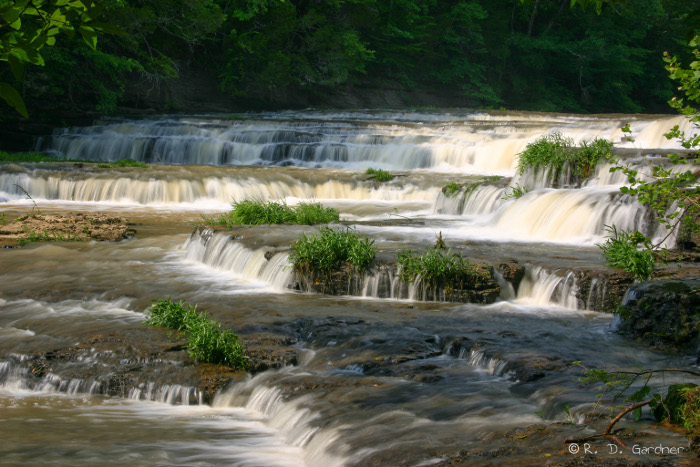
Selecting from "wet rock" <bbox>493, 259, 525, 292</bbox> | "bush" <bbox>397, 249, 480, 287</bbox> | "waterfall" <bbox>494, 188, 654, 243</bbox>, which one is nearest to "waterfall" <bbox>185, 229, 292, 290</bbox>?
"bush" <bbox>397, 249, 480, 287</bbox>

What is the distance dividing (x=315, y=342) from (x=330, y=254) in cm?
276

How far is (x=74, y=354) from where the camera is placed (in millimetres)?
7914

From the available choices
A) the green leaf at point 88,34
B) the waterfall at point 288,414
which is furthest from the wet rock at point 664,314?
the green leaf at point 88,34

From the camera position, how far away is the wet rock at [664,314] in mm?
7785

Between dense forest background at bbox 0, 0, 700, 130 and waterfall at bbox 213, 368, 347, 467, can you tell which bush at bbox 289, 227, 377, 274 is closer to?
waterfall at bbox 213, 368, 347, 467

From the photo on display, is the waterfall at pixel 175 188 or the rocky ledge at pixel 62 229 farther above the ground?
the waterfall at pixel 175 188

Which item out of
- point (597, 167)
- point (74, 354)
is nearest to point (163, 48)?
point (597, 167)

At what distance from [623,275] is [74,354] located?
6.41 m

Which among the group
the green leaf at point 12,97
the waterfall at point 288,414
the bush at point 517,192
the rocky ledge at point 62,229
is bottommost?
the waterfall at point 288,414

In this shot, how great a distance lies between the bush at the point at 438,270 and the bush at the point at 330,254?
584 millimetres

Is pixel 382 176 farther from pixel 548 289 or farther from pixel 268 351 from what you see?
pixel 268 351

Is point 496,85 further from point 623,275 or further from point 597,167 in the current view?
point 623,275

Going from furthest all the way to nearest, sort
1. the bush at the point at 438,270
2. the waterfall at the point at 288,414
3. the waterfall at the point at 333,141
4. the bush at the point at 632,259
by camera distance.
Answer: the waterfall at the point at 333,141, the bush at the point at 438,270, the bush at the point at 632,259, the waterfall at the point at 288,414

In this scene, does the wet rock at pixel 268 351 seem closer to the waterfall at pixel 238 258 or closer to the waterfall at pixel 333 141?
the waterfall at pixel 238 258
